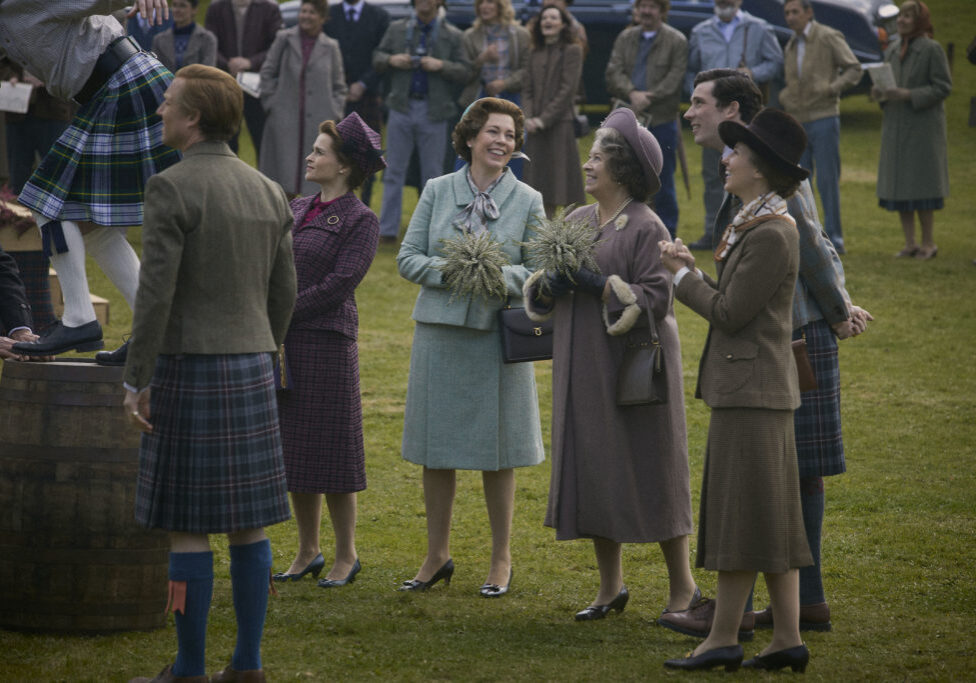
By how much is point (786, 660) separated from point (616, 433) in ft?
3.31

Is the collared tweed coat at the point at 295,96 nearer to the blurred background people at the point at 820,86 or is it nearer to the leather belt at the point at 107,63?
the blurred background people at the point at 820,86

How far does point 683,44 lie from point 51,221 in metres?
9.14

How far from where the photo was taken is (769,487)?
441 cm

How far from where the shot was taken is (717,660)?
451 cm

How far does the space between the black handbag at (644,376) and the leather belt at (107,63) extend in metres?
2.17

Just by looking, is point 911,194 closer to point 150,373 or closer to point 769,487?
point 769,487

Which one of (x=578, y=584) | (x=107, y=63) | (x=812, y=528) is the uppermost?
(x=107, y=63)

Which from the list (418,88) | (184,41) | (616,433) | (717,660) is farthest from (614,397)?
(184,41)

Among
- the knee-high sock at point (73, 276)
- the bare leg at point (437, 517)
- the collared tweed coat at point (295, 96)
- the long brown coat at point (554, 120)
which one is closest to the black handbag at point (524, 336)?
the bare leg at point (437, 517)

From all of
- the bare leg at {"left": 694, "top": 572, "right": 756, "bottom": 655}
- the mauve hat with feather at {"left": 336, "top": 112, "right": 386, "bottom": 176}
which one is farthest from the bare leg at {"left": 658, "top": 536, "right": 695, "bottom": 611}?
the mauve hat with feather at {"left": 336, "top": 112, "right": 386, "bottom": 176}

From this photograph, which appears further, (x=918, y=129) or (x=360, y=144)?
(x=918, y=129)

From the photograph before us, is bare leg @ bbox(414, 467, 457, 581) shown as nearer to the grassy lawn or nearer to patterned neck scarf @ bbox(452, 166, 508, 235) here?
the grassy lawn

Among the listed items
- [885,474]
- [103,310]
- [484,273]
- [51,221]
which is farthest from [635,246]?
[103,310]

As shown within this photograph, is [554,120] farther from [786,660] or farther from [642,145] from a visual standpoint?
[786,660]
